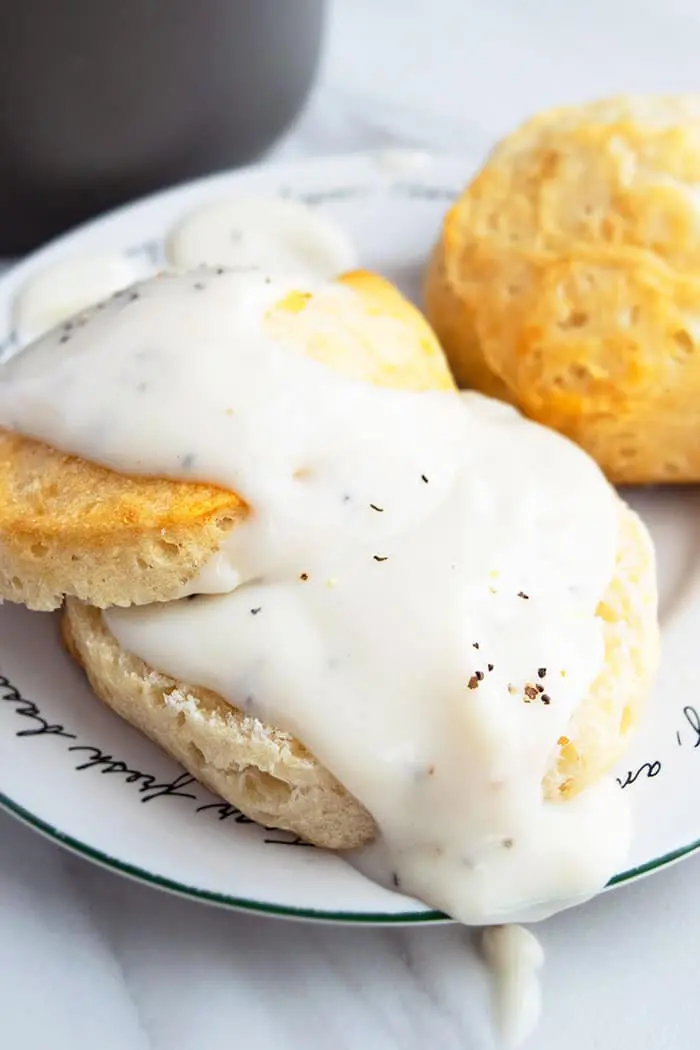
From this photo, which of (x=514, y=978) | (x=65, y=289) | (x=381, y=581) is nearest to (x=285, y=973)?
(x=514, y=978)

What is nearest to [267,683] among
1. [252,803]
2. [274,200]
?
[252,803]

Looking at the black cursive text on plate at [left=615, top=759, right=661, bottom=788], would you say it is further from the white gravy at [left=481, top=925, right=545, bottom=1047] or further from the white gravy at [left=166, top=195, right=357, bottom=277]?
the white gravy at [left=166, top=195, right=357, bottom=277]

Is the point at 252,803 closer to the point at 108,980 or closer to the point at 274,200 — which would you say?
the point at 108,980

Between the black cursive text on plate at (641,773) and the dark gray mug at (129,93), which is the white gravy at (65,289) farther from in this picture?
the black cursive text on plate at (641,773)

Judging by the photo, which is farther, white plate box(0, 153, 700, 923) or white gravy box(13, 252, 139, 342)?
white gravy box(13, 252, 139, 342)

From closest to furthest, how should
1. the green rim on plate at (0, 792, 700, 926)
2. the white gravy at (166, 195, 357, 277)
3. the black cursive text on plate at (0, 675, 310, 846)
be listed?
the green rim on plate at (0, 792, 700, 926) < the black cursive text on plate at (0, 675, 310, 846) < the white gravy at (166, 195, 357, 277)

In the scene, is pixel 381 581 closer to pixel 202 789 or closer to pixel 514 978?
pixel 202 789

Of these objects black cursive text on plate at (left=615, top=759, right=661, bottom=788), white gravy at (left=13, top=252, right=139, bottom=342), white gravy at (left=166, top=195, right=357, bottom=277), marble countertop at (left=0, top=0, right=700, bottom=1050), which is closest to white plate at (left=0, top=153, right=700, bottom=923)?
black cursive text on plate at (left=615, top=759, right=661, bottom=788)
